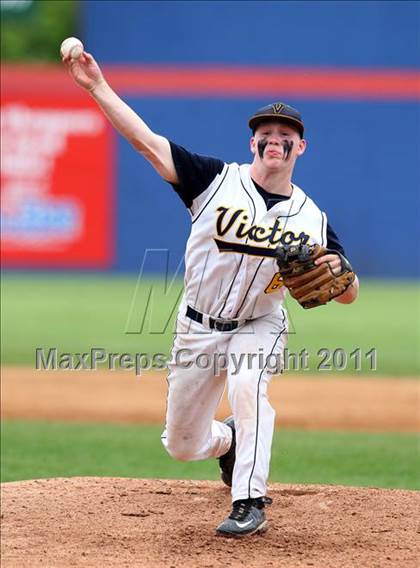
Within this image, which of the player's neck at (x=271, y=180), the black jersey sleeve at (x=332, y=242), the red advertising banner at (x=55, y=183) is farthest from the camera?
Result: the red advertising banner at (x=55, y=183)

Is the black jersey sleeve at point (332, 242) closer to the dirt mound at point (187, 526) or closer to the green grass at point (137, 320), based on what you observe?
the dirt mound at point (187, 526)

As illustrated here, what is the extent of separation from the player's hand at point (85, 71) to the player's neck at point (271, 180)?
0.85 metres

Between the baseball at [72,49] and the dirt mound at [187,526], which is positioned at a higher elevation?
the baseball at [72,49]

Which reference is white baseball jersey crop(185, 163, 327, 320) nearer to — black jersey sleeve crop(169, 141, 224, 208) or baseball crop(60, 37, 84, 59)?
black jersey sleeve crop(169, 141, 224, 208)

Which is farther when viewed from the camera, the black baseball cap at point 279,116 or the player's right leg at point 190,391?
the player's right leg at point 190,391

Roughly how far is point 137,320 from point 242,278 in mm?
11229

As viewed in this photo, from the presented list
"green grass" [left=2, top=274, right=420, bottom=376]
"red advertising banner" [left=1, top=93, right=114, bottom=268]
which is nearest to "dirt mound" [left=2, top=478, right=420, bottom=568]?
"green grass" [left=2, top=274, right=420, bottom=376]

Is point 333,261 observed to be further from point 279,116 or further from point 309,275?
point 279,116

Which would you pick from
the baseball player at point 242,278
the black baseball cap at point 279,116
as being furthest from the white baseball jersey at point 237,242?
the black baseball cap at point 279,116

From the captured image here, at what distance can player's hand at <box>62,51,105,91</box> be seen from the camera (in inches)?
173

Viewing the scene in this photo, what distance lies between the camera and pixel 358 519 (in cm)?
503

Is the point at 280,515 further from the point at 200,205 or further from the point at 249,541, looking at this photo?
the point at 200,205

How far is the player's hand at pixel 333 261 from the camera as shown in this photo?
472 centimetres

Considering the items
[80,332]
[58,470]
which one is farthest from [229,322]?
[80,332]
